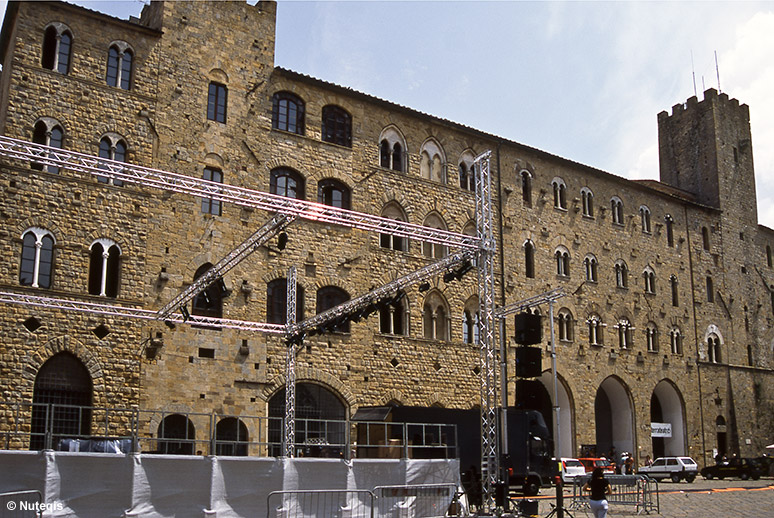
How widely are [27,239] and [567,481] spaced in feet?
67.7

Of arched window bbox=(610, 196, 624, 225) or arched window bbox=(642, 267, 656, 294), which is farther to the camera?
arched window bbox=(642, 267, 656, 294)

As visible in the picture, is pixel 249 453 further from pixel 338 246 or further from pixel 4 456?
pixel 4 456

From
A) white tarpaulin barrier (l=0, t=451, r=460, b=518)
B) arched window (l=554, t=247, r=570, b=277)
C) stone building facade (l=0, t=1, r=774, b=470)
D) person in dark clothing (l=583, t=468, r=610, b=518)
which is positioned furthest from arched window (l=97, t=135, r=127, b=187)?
arched window (l=554, t=247, r=570, b=277)

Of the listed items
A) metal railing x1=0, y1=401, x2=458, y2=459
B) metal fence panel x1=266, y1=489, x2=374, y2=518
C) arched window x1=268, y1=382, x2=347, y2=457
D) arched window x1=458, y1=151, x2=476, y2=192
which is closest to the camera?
metal fence panel x1=266, y1=489, x2=374, y2=518

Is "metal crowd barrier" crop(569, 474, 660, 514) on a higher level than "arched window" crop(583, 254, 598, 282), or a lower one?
lower

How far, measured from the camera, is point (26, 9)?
80.3 ft

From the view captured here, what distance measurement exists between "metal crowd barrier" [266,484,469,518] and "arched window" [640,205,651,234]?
2531 centimetres

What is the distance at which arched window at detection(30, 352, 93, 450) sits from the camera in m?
23.0

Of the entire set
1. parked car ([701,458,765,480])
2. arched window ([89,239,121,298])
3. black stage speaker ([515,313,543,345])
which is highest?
arched window ([89,239,121,298])

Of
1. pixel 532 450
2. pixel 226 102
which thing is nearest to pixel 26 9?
pixel 226 102

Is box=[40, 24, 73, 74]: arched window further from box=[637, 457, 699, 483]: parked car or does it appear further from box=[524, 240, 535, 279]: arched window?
box=[637, 457, 699, 483]: parked car

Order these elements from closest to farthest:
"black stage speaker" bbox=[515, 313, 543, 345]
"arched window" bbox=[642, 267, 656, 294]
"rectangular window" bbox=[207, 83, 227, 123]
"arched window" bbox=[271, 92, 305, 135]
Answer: "black stage speaker" bbox=[515, 313, 543, 345], "rectangular window" bbox=[207, 83, 227, 123], "arched window" bbox=[271, 92, 305, 135], "arched window" bbox=[642, 267, 656, 294]

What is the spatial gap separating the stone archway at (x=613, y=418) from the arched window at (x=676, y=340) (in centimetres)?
422

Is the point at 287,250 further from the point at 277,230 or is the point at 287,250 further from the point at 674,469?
the point at 674,469
